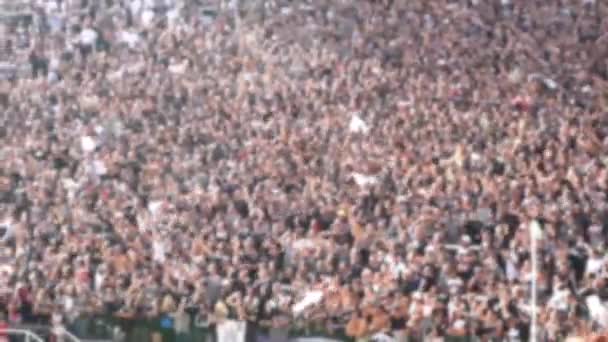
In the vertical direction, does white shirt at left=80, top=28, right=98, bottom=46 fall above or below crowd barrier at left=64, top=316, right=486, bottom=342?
above

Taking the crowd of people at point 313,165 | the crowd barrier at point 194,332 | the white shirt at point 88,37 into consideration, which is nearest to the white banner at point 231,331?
the crowd barrier at point 194,332

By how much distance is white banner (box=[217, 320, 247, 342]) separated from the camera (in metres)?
25.8

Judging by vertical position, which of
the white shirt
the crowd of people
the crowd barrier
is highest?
the white shirt

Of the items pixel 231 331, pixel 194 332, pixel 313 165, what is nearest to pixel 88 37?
pixel 313 165

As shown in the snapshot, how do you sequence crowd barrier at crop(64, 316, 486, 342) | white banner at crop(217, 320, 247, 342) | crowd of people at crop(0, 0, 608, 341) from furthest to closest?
crowd of people at crop(0, 0, 608, 341) < white banner at crop(217, 320, 247, 342) < crowd barrier at crop(64, 316, 486, 342)

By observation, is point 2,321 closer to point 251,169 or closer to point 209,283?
point 209,283

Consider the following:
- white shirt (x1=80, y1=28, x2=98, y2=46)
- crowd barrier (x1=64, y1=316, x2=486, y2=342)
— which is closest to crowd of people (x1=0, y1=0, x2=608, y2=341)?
white shirt (x1=80, y1=28, x2=98, y2=46)

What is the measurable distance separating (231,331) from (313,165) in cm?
651

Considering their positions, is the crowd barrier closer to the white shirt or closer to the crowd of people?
the crowd of people

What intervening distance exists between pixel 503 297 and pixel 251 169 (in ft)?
25.3

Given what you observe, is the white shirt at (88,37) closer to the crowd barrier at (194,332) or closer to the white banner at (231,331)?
the crowd barrier at (194,332)

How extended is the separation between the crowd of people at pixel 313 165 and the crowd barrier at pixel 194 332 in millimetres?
286

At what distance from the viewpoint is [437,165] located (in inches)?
1206

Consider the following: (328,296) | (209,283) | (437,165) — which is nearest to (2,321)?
(209,283)
